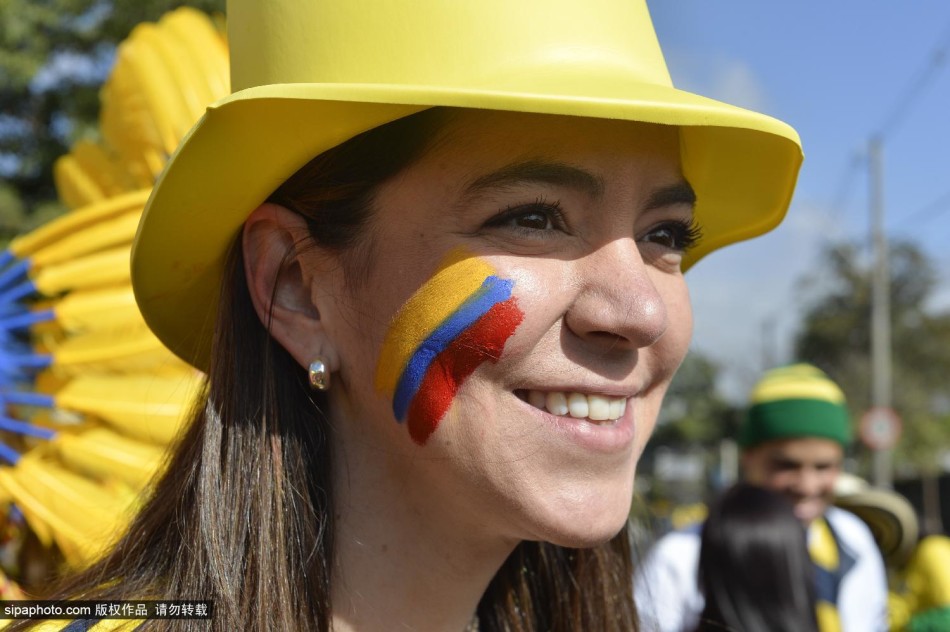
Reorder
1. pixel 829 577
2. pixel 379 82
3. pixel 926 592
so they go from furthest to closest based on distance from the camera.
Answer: pixel 926 592 < pixel 829 577 < pixel 379 82

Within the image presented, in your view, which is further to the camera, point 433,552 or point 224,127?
point 433,552

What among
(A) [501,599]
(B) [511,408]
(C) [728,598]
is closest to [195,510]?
(B) [511,408]

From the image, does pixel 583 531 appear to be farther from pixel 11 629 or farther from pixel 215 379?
pixel 11 629

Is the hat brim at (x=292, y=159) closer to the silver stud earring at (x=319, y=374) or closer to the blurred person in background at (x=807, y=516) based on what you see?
the silver stud earring at (x=319, y=374)

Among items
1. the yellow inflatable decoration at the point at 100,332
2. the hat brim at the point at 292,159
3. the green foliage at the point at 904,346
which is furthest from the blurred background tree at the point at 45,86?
the green foliage at the point at 904,346

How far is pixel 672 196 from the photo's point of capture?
1629mm

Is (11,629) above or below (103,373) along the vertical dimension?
below

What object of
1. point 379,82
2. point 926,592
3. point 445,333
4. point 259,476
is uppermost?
point 379,82

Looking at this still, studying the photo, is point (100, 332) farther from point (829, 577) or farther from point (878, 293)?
point (878, 293)

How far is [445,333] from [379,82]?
0.40 meters

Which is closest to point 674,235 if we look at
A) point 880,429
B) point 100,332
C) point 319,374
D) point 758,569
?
point 319,374

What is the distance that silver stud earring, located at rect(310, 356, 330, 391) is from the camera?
1577 millimetres

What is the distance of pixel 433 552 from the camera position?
5.29 ft

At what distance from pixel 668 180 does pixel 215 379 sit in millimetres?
858
